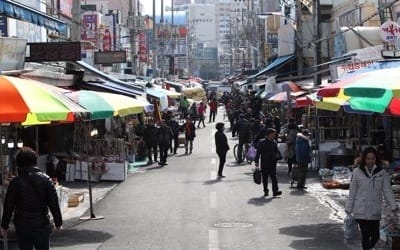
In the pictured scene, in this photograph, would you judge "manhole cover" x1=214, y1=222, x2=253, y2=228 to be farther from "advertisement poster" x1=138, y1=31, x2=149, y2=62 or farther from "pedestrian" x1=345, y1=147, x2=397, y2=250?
"advertisement poster" x1=138, y1=31, x2=149, y2=62

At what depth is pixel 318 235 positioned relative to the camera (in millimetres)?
11953

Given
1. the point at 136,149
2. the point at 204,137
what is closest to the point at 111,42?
the point at 204,137

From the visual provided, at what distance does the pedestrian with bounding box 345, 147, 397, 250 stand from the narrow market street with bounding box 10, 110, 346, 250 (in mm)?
1593

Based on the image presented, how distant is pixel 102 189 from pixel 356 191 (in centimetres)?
1061

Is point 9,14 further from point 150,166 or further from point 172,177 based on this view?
point 150,166

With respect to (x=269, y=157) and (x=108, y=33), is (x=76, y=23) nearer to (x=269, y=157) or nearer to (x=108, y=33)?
(x=269, y=157)

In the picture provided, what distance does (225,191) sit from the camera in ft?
58.5

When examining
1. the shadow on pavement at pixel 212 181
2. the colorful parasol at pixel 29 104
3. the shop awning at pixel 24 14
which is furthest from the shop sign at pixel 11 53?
the shadow on pavement at pixel 212 181

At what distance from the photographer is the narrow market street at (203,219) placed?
1137 centimetres

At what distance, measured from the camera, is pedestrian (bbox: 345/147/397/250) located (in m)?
9.27

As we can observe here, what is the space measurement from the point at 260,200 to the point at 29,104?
338 inches

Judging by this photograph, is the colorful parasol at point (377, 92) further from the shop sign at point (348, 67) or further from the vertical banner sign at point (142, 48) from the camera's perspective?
the vertical banner sign at point (142, 48)

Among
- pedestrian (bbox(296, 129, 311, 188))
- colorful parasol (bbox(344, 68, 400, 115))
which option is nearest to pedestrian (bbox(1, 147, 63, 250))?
colorful parasol (bbox(344, 68, 400, 115))

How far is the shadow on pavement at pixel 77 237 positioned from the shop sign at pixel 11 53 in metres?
5.00
